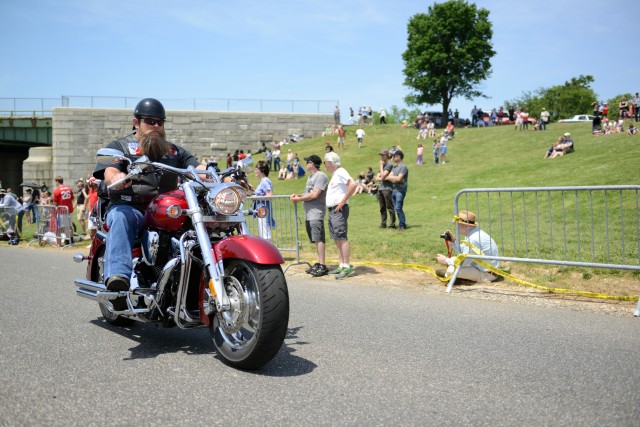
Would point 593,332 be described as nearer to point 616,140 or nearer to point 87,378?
point 87,378

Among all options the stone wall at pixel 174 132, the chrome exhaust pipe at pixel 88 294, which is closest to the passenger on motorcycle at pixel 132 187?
the chrome exhaust pipe at pixel 88 294

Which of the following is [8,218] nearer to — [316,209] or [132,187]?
[316,209]

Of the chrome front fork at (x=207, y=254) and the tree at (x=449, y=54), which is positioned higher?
the tree at (x=449, y=54)

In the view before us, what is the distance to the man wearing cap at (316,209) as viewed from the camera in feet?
33.1

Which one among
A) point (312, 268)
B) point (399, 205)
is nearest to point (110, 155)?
point (312, 268)

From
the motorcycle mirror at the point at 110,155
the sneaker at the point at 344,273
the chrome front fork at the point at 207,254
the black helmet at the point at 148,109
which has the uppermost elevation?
the black helmet at the point at 148,109

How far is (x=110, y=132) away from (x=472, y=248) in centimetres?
4418

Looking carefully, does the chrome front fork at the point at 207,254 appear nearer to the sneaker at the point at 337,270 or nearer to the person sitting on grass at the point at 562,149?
the sneaker at the point at 337,270

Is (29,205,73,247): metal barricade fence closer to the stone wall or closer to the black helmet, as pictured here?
the black helmet

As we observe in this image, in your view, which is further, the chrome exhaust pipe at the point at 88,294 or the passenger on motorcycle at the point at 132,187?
the chrome exhaust pipe at the point at 88,294

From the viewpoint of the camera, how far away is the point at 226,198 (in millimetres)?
4512

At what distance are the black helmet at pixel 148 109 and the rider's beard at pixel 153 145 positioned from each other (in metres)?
0.15

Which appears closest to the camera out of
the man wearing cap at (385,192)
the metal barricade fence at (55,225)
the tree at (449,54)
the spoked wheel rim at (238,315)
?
the spoked wheel rim at (238,315)

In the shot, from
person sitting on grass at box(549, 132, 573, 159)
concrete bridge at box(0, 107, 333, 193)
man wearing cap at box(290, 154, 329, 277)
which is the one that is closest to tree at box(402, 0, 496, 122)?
concrete bridge at box(0, 107, 333, 193)
